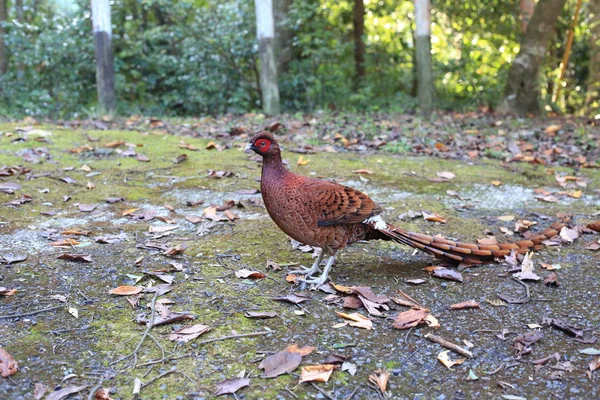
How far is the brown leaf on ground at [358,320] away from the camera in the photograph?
2.84 metres

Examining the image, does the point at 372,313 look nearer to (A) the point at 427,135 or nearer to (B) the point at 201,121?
(A) the point at 427,135

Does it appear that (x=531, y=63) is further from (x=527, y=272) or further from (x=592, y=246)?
(x=527, y=272)

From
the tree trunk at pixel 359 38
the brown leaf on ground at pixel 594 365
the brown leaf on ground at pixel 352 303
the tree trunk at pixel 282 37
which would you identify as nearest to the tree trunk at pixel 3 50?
the tree trunk at pixel 282 37

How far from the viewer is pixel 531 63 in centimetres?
1012

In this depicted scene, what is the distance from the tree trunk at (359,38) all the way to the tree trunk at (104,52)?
18.0 feet

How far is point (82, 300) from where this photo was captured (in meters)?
2.95

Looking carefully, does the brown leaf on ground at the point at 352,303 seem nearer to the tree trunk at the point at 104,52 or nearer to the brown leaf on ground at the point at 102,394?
the brown leaf on ground at the point at 102,394

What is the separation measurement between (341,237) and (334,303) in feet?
1.44

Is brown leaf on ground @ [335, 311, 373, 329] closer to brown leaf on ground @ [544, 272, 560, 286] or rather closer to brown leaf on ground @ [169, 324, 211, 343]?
brown leaf on ground @ [169, 324, 211, 343]

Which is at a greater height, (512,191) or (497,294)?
(512,191)

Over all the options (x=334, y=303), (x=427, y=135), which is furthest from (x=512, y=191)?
(x=334, y=303)

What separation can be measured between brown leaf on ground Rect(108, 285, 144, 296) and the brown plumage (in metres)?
0.83

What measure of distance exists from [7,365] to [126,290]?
797mm

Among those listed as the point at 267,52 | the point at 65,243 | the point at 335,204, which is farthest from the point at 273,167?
the point at 267,52
